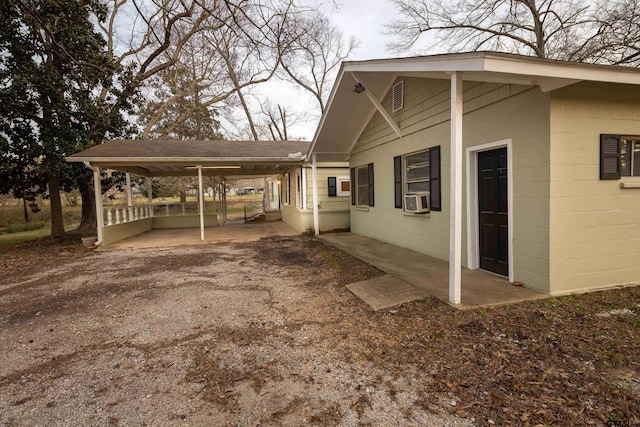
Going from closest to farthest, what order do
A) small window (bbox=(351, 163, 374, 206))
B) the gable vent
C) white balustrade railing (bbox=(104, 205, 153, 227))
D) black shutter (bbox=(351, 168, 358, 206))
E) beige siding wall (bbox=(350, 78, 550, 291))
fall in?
beige siding wall (bbox=(350, 78, 550, 291)) < the gable vent < small window (bbox=(351, 163, 374, 206)) < black shutter (bbox=(351, 168, 358, 206)) < white balustrade railing (bbox=(104, 205, 153, 227))

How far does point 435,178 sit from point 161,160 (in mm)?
7782

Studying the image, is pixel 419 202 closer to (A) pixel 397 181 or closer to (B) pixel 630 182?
(A) pixel 397 181

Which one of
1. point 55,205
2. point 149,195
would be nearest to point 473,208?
point 55,205

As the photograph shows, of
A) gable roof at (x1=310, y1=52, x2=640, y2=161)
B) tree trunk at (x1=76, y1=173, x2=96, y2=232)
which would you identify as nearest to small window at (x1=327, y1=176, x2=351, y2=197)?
gable roof at (x1=310, y1=52, x2=640, y2=161)

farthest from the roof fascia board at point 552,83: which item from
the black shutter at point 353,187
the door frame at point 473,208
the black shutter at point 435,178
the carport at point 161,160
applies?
the carport at point 161,160

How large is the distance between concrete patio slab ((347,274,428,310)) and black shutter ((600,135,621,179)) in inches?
105

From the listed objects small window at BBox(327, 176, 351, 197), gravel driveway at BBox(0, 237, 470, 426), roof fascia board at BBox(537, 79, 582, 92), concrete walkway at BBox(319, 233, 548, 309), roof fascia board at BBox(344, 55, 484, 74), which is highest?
roof fascia board at BBox(344, 55, 484, 74)

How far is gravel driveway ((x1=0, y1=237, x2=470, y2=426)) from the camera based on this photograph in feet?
6.60

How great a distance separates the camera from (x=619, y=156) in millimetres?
3859

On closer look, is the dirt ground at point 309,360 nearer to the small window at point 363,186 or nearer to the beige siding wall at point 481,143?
the beige siding wall at point 481,143

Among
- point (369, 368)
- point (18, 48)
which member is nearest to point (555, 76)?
point (369, 368)

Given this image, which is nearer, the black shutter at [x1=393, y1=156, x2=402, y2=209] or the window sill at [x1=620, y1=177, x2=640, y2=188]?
the window sill at [x1=620, y1=177, x2=640, y2=188]

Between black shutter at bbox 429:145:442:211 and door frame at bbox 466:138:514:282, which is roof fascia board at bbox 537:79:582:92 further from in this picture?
black shutter at bbox 429:145:442:211

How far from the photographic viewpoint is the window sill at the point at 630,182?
12.6 ft
